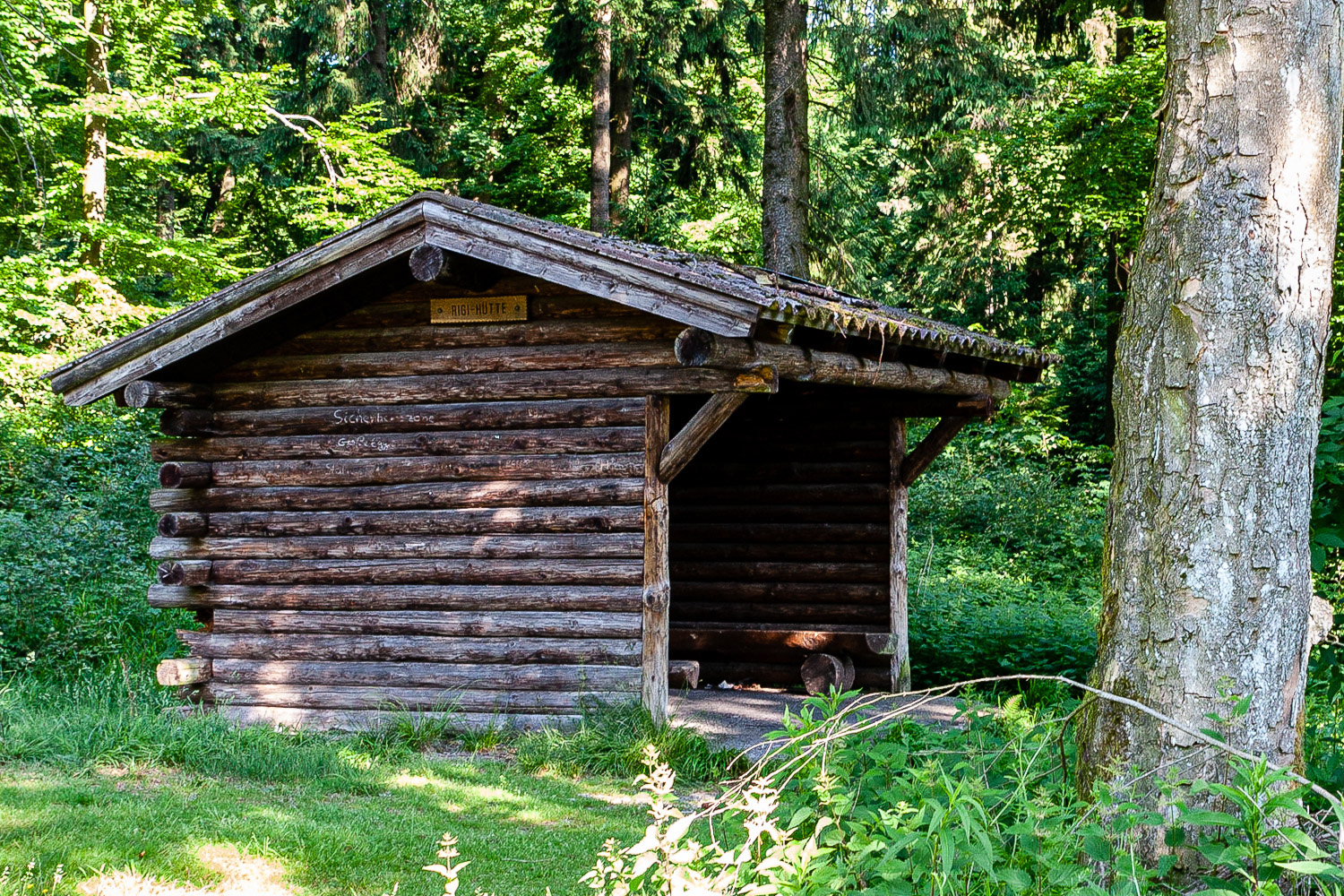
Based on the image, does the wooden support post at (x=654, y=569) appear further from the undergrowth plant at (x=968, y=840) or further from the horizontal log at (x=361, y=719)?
the undergrowth plant at (x=968, y=840)

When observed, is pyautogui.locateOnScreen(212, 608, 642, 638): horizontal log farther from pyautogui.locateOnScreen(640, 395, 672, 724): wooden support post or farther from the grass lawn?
the grass lawn

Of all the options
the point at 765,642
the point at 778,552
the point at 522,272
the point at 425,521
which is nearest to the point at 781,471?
the point at 778,552

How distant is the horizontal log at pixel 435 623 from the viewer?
8.44 metres

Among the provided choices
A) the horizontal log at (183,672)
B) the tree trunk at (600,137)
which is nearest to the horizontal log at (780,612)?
the horizontal log at (183,672)

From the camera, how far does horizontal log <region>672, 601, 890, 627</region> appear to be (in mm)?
11398

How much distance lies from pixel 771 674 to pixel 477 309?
195 inches

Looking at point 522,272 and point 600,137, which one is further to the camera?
point 600,137

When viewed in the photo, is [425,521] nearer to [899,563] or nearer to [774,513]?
[774,513]

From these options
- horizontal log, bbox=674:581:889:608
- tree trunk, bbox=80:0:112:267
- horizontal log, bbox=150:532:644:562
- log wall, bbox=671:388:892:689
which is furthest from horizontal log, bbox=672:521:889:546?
tree trunk, bbox=80:0:112:267

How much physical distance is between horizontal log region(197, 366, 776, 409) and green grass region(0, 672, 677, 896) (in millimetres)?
2326

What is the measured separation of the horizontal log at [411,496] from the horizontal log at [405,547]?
243 mm

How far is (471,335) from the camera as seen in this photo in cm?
902

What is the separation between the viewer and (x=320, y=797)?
6.82 m

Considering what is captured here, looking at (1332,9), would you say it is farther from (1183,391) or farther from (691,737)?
(691,737)
